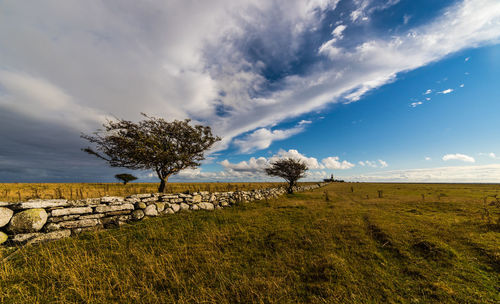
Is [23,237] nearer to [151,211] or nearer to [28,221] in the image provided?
[28,221]

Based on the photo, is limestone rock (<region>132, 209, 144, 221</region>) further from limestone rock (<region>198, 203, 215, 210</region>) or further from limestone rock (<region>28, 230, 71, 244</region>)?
limestone rock (<region>198, 203, 215, 210</region>)

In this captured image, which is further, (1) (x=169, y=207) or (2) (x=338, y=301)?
(1) (x=169, y=207)

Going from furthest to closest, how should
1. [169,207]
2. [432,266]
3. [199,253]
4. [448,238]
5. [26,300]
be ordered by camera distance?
[169,207] < [448,238] < [199,253] < [432,266] < [26,300]

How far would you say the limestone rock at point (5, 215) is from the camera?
5.39 meters

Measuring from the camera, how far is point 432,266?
4840mm

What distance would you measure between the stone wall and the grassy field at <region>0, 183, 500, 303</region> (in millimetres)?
759

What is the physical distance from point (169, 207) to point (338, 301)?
375 inches

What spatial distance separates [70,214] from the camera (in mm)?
6766

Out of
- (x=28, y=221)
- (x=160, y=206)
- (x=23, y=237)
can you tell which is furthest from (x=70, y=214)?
(x=160, y=206)

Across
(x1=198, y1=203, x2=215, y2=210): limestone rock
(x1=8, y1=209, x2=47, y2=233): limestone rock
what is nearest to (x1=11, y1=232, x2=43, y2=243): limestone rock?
(x1=8, y1=209, x2=47, y2=233): limestone rock

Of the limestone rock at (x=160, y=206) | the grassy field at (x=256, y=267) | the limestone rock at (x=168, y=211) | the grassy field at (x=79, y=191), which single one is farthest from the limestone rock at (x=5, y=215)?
the grassy field at (x=79, y=191)

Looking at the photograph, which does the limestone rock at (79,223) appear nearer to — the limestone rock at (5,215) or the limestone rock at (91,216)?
the limestone rock at (91,216)

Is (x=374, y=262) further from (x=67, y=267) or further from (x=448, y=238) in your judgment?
(x=67, y=267)

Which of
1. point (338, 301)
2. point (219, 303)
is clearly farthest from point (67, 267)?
point (338, 301)
